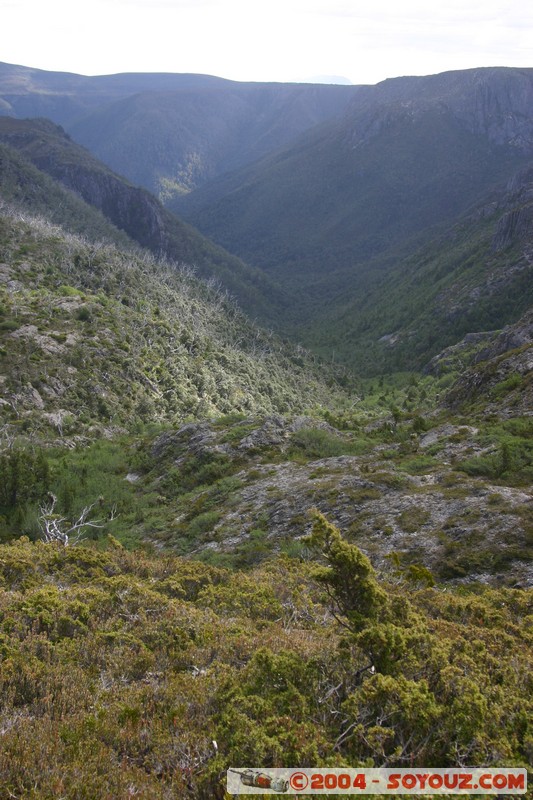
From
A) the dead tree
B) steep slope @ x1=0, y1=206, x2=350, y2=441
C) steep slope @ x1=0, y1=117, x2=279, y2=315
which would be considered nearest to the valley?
the dead tree

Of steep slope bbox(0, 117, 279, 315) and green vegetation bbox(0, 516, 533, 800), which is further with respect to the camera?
steep slope bbox(0, 117, 279, 315)

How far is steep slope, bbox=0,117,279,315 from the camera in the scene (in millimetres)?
177500

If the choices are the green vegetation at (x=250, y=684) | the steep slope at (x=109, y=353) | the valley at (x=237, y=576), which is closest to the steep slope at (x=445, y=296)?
the steep slope at (x=109, y=353)

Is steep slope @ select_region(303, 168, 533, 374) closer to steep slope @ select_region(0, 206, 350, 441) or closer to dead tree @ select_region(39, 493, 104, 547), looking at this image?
steep slope @ select_region(0, 206, 350, 441)

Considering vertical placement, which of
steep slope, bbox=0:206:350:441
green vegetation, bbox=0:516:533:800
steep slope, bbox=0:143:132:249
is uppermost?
steep slope, bbox=0:143:132:249

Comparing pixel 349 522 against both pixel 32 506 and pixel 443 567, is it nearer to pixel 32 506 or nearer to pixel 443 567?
pixel 443 567

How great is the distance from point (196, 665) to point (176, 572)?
514cm

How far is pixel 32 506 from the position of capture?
1011 inches

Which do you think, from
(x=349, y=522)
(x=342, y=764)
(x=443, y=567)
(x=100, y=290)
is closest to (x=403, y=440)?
(x=349, y=522)

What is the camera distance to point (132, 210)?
188 m

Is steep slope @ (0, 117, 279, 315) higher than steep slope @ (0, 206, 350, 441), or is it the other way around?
steep slope @ (0, 117, 279, 315)

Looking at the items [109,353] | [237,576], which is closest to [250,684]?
[237,576]

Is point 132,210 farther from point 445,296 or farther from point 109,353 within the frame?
point 109,353

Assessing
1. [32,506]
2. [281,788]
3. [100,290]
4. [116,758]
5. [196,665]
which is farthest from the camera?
[100,290]
